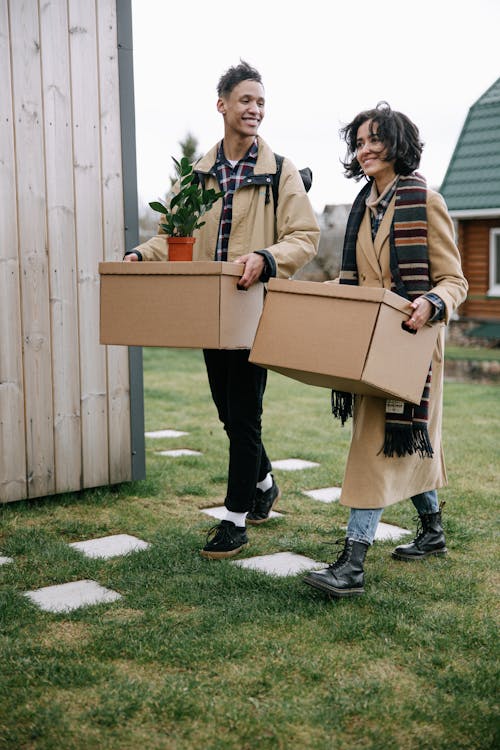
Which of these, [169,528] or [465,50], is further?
[465,50]

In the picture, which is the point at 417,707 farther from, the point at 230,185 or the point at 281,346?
the point at 230,185

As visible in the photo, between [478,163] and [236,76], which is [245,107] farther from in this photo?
[478,163]

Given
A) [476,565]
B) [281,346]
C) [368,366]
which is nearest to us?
[368,366]

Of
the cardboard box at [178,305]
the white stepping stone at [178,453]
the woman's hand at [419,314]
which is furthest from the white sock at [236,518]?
the white stepping stone at [178,453]

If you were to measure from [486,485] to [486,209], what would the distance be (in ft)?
31.8

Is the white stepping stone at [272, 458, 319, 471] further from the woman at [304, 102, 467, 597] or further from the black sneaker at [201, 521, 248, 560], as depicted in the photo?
the woman at [304, 102, 467, 597]

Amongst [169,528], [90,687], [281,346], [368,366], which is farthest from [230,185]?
[90,687]

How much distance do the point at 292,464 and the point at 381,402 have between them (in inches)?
97.6

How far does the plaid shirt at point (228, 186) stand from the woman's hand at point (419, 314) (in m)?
1.03

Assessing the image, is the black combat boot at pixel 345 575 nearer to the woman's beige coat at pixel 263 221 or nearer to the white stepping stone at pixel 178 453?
the woman's beige coat at pixel 263 221

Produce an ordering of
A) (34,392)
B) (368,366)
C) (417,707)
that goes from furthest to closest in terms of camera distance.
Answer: (34,392) → (368,366) → (417,707)

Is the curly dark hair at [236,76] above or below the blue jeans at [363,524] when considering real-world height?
above

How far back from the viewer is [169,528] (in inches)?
157

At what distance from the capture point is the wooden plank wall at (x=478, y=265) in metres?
14.4
